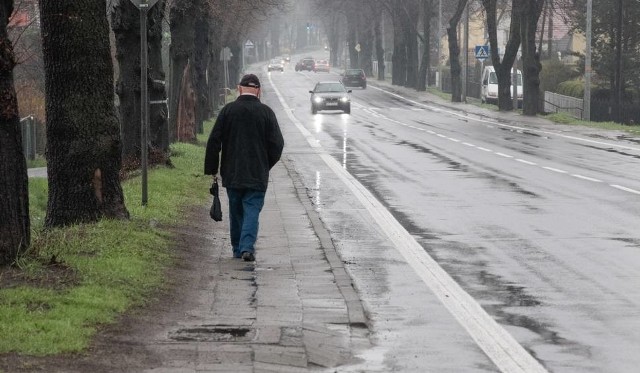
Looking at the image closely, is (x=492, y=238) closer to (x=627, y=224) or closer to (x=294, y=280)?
(x=627, y=224)

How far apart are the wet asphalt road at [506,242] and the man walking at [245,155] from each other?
1.08 m

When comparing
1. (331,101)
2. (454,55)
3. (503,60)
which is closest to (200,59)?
(331,101)

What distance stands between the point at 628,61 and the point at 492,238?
160 ft

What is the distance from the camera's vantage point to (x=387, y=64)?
137 metres

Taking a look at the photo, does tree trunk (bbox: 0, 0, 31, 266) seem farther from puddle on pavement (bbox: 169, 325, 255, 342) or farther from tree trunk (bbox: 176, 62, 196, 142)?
tree trunk (bbox: 176, 62, 196, 142)

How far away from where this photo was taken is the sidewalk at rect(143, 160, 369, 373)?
25.3 feet

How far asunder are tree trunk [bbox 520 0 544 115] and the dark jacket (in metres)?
43.8

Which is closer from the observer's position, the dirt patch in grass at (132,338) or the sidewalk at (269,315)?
the dirt patch in grass at (132,338)

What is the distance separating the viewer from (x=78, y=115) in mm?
13297

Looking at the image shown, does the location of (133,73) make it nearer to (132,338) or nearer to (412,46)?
(132,338)

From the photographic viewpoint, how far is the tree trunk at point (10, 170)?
1030cm

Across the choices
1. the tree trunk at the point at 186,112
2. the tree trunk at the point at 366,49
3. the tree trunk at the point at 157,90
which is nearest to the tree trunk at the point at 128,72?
the tree trunk at the point at 157,90

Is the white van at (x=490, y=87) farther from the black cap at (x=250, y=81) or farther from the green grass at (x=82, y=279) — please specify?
the black cap at (x=250, y=81)

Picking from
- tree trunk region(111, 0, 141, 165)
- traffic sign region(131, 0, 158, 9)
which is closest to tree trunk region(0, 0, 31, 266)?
traffic sign region(131, 0, 158, 9)
